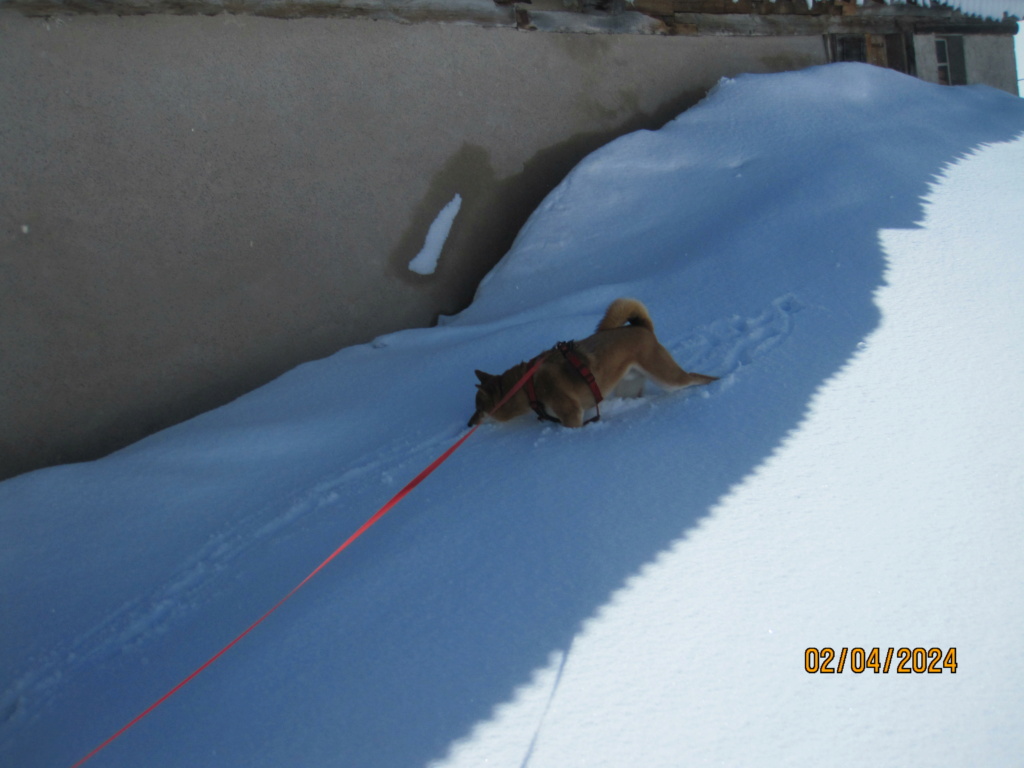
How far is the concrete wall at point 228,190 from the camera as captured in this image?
393cm

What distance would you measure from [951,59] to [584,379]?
879 cm

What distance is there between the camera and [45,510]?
3.24m

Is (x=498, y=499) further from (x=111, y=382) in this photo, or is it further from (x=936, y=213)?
(x=936, y=213)

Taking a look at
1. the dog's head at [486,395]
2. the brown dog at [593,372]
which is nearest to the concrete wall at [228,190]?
the dog's head at [486,395]

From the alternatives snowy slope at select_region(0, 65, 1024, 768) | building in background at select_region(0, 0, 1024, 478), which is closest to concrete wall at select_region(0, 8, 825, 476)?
building in background at select_region(0, 0, 1024, 478)

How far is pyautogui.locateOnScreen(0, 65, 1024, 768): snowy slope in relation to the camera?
5.88ft

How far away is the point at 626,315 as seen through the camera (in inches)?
130

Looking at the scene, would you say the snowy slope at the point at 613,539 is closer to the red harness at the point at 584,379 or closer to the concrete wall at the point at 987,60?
the red harness at the point at 584,379

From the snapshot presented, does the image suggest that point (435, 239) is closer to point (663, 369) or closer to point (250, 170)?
point (250, 170)

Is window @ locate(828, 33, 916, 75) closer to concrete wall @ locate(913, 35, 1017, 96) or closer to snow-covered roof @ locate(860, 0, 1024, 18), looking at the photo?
snow-covered roof @ locate(860, 0, 1024, 18)

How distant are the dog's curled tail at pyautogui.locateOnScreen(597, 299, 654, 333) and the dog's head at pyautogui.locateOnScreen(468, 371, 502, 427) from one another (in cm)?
54

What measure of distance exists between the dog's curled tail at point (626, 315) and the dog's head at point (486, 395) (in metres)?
0.54

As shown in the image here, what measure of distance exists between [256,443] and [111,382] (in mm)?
1243
